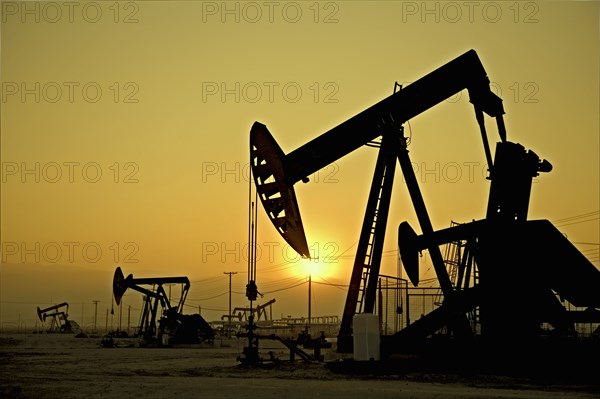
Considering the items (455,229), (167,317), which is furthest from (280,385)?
(167,317)

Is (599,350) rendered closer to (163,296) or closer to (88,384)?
(88,384)

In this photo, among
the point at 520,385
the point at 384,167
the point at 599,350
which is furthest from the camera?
the point at 384,167

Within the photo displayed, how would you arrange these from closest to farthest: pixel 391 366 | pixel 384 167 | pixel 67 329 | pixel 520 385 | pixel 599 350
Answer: pixel 520 385, pixel 599 350, pixel 391 366, pixel 384 167, pixel 67 329

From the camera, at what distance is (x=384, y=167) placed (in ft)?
48.6

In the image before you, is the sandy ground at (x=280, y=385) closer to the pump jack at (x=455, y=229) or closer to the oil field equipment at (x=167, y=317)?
the pump jack at (x=455, y=229)

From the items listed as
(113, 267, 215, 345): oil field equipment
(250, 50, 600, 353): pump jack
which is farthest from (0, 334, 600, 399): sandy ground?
(113, 267, 215, 345): oil field equipment

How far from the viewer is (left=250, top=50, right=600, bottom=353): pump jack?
13.0 meters

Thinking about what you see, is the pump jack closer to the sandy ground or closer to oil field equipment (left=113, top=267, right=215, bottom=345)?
the sandy ground

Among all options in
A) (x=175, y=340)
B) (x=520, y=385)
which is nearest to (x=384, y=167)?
(x=520, y=385)

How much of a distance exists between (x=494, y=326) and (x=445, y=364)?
3.87 ft

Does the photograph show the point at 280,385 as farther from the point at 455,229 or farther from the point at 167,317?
the point at 167,317

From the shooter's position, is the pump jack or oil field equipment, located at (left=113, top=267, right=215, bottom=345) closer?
the pump jack

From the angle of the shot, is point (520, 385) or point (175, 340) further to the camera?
point (175, 340)

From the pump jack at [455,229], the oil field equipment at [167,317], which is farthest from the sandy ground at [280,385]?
the oil field equipment at [167,317]
